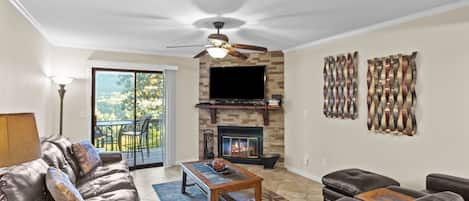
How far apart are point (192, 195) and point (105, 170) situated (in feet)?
3.96

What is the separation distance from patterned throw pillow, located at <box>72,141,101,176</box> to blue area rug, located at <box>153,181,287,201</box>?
993mm

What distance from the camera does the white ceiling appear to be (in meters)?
2.75

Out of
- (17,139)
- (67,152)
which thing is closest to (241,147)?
(67,152)

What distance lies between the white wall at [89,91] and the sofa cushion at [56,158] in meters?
1.88

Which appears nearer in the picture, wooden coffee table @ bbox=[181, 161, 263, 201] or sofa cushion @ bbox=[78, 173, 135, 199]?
sofa cushion @ bbox=[78, 173, 135, 199]

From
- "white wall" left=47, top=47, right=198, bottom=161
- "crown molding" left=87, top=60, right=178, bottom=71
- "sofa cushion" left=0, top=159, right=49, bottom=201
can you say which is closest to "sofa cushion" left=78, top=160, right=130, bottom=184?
"sofa cushion" left=0, top=159, right=49, bottom=201

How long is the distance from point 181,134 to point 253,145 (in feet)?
4.97

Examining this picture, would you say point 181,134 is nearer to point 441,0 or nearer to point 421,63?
point 421,63

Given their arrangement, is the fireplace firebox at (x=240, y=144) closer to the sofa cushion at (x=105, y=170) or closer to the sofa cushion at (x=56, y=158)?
the sofa cushion at (x=105, y=170)

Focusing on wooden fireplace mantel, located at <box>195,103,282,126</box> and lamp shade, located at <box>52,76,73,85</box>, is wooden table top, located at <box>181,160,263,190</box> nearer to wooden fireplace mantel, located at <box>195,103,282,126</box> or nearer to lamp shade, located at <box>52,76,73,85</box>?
wooden fireplace mantel, located at <box>195,103,282,126</box>

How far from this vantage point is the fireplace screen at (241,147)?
5.58 meters

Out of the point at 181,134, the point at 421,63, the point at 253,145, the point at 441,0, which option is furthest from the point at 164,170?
the point at 441,0

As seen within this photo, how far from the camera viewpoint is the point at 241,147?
5.67m

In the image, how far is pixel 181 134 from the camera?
5672 millimetres
